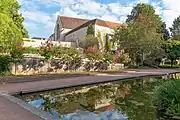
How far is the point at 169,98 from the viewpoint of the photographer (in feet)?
25.8

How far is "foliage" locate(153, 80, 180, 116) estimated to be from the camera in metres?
7.54

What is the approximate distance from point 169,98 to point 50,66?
1420cm

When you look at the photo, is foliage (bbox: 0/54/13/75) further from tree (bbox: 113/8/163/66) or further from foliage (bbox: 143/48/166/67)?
foliage (bbox: 143/48/166/67)

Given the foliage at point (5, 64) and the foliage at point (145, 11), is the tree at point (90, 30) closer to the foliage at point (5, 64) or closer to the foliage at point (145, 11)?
the foliage at point (145, 11)

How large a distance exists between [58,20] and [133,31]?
112 ft

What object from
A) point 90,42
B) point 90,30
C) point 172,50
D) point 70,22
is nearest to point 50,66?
point 90,42

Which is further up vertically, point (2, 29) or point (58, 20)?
point (58, 20)

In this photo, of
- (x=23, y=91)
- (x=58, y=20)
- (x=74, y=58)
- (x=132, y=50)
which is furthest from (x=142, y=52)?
(x=58, y=20)

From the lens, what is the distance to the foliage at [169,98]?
7537 millimetres

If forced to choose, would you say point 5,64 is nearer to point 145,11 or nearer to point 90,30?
point 90,30

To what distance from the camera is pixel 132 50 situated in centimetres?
3600

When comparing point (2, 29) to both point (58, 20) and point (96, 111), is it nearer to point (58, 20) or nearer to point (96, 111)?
point (96, 111)

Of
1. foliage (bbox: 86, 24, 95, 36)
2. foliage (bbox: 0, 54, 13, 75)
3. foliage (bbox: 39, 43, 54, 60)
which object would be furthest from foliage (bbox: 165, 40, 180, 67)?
foliage (bbox: 0, 54, 13, 75)

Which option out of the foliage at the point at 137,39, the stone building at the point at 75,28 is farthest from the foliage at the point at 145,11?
the foliage at the point at 137,39
